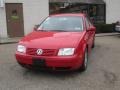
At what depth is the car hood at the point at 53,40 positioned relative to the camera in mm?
5930

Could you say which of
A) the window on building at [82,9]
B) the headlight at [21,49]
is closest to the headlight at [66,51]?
the headlight at [21,49]

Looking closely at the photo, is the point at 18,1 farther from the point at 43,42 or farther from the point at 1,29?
the point at 43,42

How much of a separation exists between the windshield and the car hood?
46cm

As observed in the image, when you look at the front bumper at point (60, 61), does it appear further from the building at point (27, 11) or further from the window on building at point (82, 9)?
the window on building at point (82, 9)

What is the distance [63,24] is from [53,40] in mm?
1354

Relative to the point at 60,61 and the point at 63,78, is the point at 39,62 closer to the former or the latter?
the point at 60,61

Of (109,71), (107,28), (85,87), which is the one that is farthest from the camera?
(107,28)

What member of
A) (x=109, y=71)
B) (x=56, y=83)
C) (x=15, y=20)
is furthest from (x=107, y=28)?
(x=56, y=83)

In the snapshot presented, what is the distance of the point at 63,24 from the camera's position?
24.3 feet

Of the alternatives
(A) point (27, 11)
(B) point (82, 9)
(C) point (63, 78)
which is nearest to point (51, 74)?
(C) point (63, 78)

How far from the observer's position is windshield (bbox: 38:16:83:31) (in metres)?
7.25

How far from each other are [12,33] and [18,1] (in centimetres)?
184

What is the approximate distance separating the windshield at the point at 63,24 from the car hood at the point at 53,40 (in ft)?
1.52

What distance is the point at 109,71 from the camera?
259 inches
